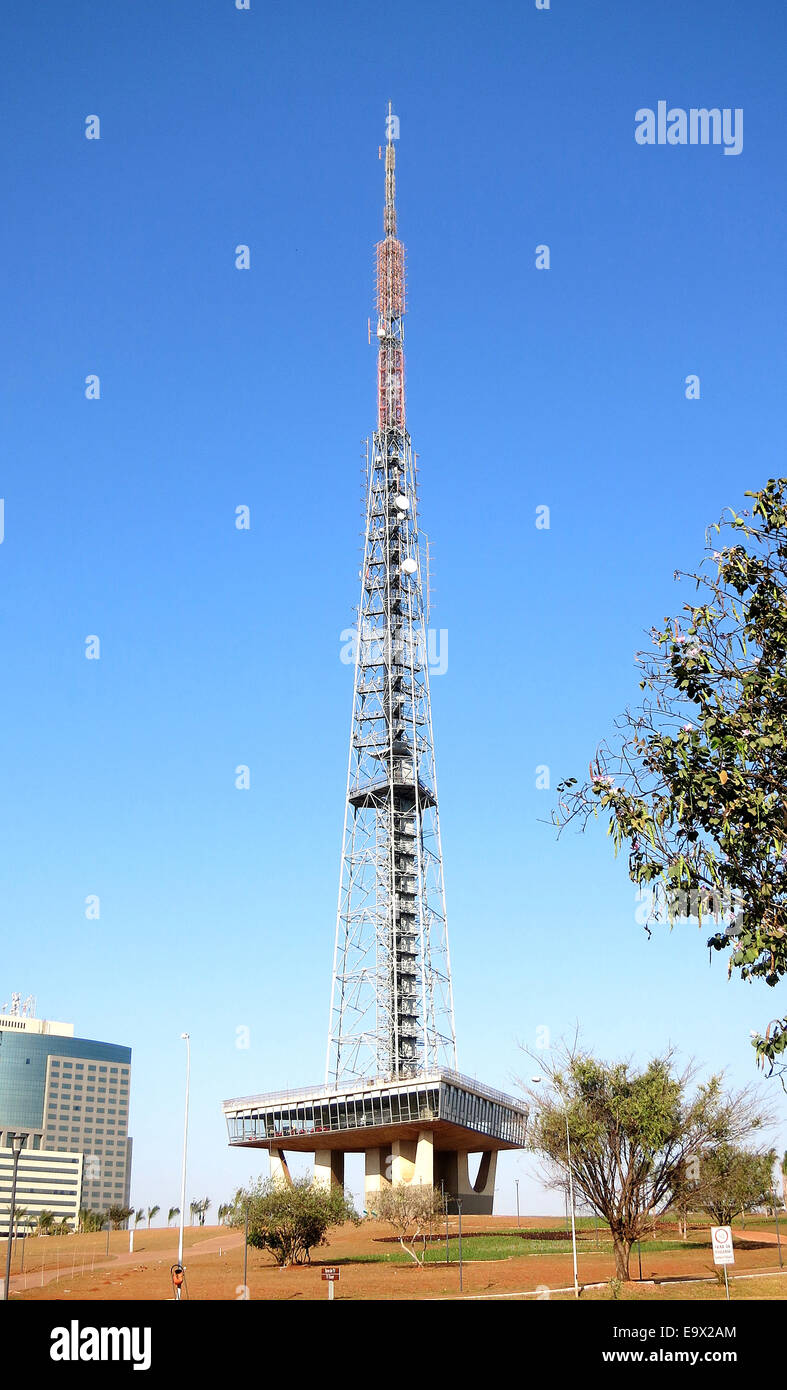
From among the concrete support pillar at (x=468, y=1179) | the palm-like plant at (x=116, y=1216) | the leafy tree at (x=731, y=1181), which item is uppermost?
the leafy tree at (x=731, y=1181)

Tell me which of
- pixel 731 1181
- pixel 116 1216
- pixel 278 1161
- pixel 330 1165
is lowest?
pixel 116 1216

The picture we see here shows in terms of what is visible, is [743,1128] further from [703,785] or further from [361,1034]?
[361,1034]

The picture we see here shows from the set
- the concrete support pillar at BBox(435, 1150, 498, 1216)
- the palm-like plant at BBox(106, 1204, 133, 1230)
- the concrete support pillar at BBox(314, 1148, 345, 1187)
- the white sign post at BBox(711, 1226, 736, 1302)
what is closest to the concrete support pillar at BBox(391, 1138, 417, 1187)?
the concrete support pillar at BBox(314, 1148, 345, 1187)

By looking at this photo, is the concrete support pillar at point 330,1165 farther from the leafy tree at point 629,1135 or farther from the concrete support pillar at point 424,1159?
the leafy tree at point 629,1135

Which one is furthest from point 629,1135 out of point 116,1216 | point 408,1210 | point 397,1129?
point 116,1216

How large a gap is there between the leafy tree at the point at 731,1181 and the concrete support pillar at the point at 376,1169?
3353cm

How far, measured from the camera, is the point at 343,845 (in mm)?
112812

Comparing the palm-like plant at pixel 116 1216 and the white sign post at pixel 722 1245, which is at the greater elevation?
the white sign post at pixel 722 1245

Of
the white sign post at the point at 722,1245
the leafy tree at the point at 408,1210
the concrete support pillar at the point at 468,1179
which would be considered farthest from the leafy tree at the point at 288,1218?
the concrete support pillar at the point at 468,1179

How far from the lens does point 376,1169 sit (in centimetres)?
10694

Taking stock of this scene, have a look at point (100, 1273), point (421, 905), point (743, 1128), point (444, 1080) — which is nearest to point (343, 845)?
point (421, 905)

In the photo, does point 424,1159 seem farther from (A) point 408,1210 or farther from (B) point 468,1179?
(A) point 408,1210

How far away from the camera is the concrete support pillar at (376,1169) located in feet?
344

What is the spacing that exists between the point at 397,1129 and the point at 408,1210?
70.6 feet
